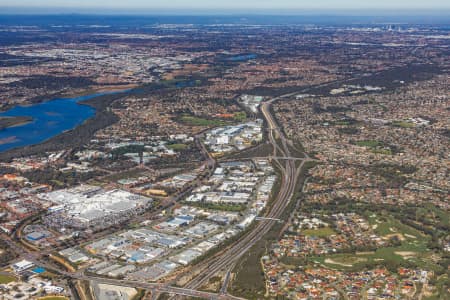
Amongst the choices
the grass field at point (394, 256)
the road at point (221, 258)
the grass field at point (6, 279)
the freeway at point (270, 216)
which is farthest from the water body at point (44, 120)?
the grass field at point (394, 256)

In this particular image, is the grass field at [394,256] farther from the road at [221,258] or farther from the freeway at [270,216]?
the road at [221,258]

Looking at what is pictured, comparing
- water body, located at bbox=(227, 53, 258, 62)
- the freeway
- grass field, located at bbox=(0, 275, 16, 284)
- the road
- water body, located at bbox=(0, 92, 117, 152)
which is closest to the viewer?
the road

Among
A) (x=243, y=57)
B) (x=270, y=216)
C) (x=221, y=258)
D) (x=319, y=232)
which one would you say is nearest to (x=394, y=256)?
(x=319, y=232)

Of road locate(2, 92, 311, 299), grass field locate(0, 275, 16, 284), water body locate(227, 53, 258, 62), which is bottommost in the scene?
grass field locate(0, 275, 16, 284)

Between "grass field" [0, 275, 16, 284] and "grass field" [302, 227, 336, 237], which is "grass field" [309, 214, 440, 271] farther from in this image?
"grass field" [0, 275, 16, 284]

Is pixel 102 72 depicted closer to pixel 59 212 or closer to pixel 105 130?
pixel 105 130

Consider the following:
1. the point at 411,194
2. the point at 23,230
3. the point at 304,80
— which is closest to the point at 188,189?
the point at 23,230

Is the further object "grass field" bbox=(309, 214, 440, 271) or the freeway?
"grass field" bbox=(309, 214, 440, 271)

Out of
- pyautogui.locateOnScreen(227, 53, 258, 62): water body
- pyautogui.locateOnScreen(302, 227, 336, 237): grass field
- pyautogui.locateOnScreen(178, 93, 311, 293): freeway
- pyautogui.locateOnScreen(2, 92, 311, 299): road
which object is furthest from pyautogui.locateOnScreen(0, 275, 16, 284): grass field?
pyautogui.locateOnScreen(227, 53, 258, 62): water body

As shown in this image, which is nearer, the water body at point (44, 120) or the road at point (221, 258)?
the road at point (221, 258)
